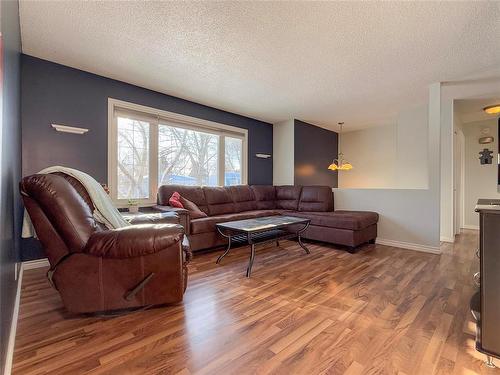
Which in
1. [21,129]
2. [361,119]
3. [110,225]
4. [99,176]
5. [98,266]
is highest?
[361,119]

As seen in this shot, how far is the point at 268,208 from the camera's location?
507cm

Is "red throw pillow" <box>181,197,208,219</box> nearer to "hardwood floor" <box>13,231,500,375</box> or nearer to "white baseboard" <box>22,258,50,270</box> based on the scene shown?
"hardwood floor" <box>13,231,500,375</box>

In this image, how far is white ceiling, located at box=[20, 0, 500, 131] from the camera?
1.99 metres

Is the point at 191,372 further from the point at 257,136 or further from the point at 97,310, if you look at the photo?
the point at 257,136

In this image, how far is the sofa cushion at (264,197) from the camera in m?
5.00

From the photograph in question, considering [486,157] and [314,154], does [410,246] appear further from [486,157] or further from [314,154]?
[314,154]

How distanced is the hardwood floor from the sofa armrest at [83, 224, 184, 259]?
484 mm

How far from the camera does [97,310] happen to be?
5.51 feet

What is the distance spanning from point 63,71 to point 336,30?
3205mm

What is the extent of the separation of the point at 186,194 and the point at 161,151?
833 millimetres

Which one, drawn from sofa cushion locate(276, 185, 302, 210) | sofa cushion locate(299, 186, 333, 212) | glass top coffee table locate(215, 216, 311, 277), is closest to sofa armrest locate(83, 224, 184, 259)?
glass top coffee table locate(215, 216, 311, 277)

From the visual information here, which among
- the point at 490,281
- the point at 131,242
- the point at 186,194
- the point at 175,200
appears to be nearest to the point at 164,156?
the point at 186,194

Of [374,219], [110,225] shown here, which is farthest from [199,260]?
[374,219]

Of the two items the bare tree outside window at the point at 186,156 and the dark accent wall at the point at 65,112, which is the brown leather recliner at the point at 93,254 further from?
the bare tree outside window at the point at 186,156
